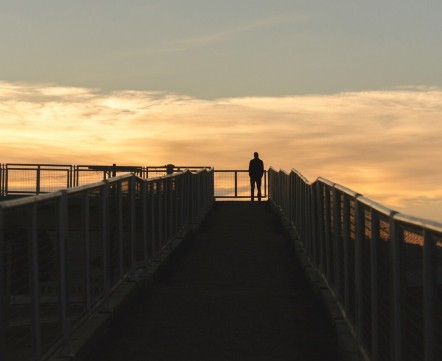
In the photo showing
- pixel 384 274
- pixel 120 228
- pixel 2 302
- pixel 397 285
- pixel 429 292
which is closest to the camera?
pixel 429 292

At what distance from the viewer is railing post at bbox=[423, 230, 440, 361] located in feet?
16.0

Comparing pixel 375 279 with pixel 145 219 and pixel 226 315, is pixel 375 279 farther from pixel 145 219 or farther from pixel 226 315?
pixel 145 219

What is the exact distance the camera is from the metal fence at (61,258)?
6.16 m

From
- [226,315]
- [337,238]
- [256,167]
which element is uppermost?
[256,167]

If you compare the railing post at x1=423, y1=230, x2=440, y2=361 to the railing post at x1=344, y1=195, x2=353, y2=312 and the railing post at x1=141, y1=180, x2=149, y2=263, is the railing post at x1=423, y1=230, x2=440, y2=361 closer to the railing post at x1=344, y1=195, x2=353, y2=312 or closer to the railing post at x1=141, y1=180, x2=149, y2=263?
the railing post at x1=344, y1=195, x2=353, y2=312

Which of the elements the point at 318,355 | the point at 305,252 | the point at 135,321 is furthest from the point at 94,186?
the point at 305,252

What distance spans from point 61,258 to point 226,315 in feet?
11.7

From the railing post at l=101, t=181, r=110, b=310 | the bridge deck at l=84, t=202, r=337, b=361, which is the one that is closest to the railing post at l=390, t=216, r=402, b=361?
the bridge deck at l=84, t=202, r=337, b=361

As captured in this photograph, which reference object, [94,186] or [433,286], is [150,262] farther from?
[433,286]

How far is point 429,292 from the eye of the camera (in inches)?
195

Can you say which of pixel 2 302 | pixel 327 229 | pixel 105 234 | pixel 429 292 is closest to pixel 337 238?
pixel 327 229

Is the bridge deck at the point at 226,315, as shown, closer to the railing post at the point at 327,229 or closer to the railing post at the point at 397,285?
the railing post at the point at 327,229

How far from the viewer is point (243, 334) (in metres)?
9.70

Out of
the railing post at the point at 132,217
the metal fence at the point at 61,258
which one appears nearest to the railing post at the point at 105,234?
the metal fence at the point at 61,258
